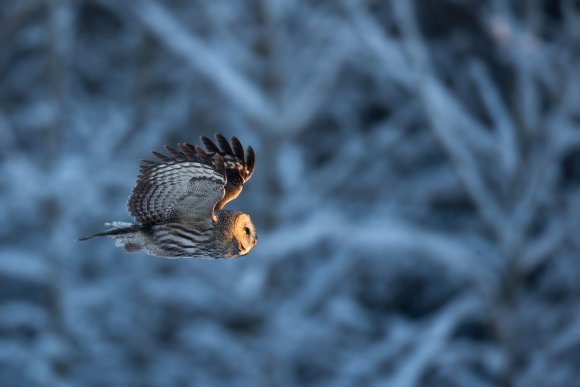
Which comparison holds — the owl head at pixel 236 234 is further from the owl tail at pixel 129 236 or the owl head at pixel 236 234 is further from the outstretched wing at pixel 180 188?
the owl tail at pixel 129 236

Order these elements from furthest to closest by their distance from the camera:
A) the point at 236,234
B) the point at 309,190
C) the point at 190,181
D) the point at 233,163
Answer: the point at 309,190, the point at 233,163, the point at 190,181, the point at 236,234

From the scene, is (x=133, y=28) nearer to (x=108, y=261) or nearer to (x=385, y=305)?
(x=108, y=261)

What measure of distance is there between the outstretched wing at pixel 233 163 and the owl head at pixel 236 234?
0.45 feet

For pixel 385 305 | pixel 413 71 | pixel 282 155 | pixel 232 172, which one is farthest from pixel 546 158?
pixel 232 172

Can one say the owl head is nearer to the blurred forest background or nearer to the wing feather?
the wing feather

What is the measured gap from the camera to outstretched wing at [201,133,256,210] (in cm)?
639

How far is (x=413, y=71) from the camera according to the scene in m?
13.7

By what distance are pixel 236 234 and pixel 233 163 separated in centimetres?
35

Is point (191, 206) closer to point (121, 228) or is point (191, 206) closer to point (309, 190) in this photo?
point (121, 228)

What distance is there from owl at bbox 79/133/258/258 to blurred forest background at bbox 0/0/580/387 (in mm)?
6689

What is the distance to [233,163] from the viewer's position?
645 centimetres

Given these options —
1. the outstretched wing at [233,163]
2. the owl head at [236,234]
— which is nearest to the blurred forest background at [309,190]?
the outstretched wing at [233,163]

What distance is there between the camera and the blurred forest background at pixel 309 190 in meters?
13.5

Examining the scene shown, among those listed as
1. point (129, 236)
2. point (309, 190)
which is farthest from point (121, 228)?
point (309, 190)
